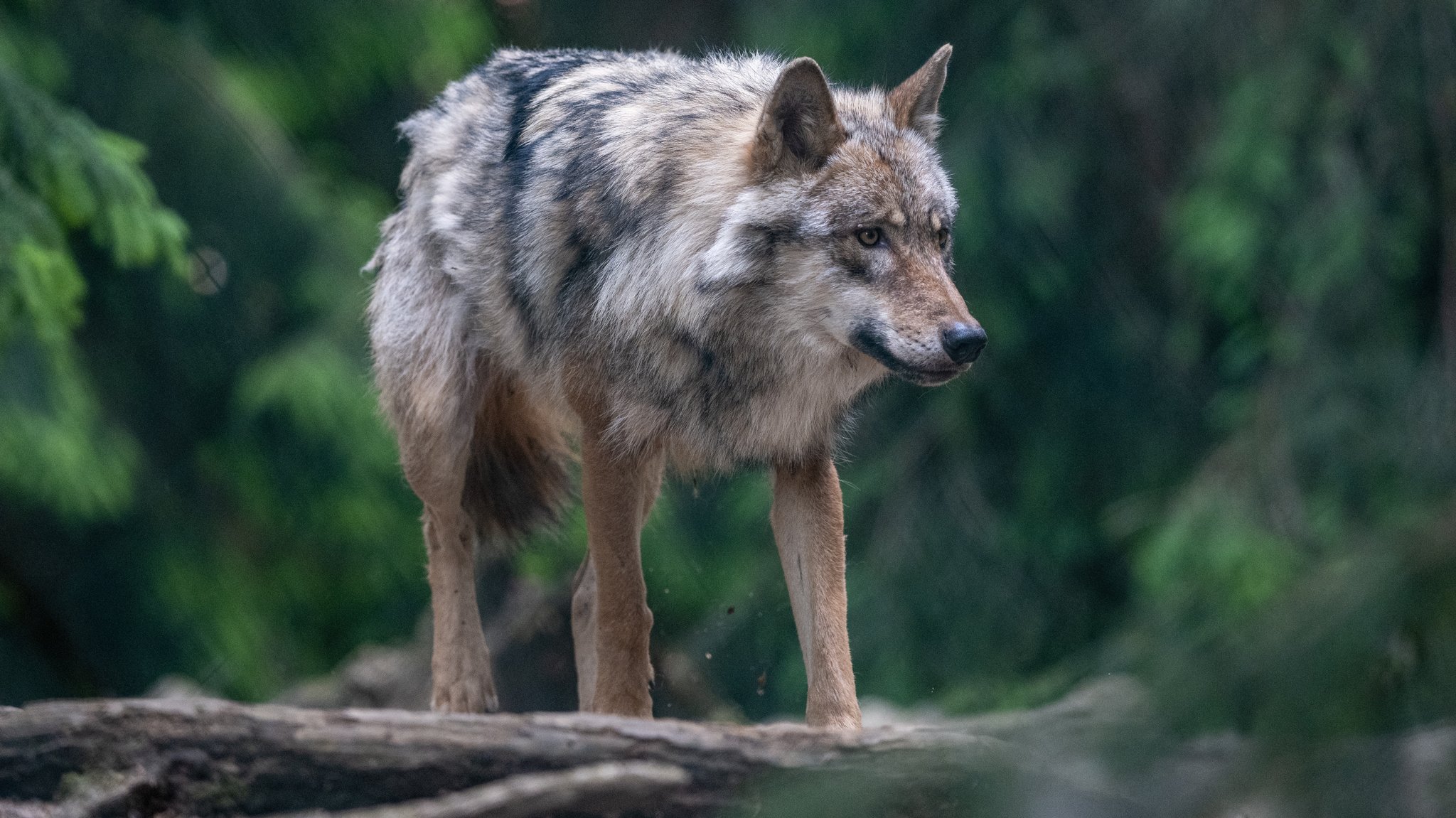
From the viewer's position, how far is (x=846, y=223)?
10.7ft

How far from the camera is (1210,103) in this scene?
24.2 ft

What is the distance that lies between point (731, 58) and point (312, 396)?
4352 millimetres

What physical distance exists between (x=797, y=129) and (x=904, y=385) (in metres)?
4.73

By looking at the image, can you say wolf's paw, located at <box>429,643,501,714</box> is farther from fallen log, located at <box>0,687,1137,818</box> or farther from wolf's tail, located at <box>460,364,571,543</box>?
fallen log, located at <box>0,687,1137,818</box>

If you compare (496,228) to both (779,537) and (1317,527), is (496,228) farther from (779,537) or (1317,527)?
(1317,527)

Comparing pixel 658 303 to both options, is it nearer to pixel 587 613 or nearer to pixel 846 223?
pixel 846 223

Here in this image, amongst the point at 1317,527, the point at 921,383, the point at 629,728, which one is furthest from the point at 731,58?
the point at 1317,527

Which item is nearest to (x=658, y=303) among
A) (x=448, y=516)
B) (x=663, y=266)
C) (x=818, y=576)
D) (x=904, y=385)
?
(x=663, y=266)

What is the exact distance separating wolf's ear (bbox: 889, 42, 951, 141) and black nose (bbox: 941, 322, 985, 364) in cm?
75

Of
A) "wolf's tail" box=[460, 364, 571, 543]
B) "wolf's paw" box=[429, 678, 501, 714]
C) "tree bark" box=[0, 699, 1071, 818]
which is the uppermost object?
"wolf's tail" box=[460, 364, 571, 543]

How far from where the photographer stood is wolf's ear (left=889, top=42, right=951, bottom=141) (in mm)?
3617

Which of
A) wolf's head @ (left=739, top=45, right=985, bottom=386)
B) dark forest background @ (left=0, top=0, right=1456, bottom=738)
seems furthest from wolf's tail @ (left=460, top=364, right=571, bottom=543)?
dark forest background @ (left=0, top=0, right=1456, bottom=738)

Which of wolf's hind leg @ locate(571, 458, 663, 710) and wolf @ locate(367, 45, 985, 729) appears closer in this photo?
wolf @ locate(367, 45, 985, 729)

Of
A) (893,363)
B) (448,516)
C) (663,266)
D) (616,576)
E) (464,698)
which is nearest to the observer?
(893,363)
